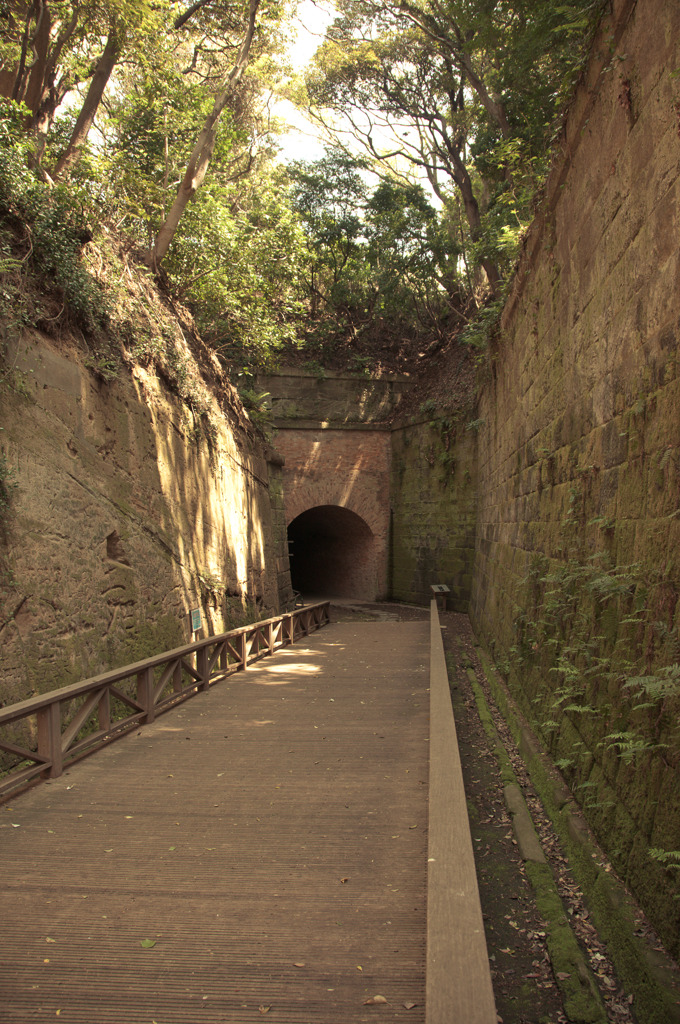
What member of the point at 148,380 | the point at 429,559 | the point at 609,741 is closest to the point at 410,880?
the point at 609,741

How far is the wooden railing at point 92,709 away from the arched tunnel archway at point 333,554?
1094cm

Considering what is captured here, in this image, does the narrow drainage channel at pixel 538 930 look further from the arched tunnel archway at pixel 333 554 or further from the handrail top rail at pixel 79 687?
the arched tunnel archway at pixel 333 554

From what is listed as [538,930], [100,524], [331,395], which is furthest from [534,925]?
[331,395]

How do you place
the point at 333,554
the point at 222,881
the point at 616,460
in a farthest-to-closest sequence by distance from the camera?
the point at 333,554 < the point at 616,460 < the point at 222,881

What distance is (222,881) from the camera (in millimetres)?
2680

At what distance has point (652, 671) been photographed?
278 centimetres

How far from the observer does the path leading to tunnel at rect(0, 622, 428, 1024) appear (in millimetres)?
2020

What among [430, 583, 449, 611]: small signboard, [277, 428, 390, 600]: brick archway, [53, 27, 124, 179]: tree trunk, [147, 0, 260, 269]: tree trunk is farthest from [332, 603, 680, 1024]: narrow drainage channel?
[277, 428, 390, 600]: brick archway

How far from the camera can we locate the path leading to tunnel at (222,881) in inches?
79.5

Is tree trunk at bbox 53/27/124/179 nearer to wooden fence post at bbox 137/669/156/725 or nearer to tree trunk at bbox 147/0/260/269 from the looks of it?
tree trunk at bbox 147/0/260/269

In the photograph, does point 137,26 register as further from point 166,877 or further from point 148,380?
point 166,877

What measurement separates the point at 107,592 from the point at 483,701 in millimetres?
4064

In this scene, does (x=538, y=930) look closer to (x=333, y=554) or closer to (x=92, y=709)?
(x=92, y=709)

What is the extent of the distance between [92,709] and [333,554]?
1666 centimetres
